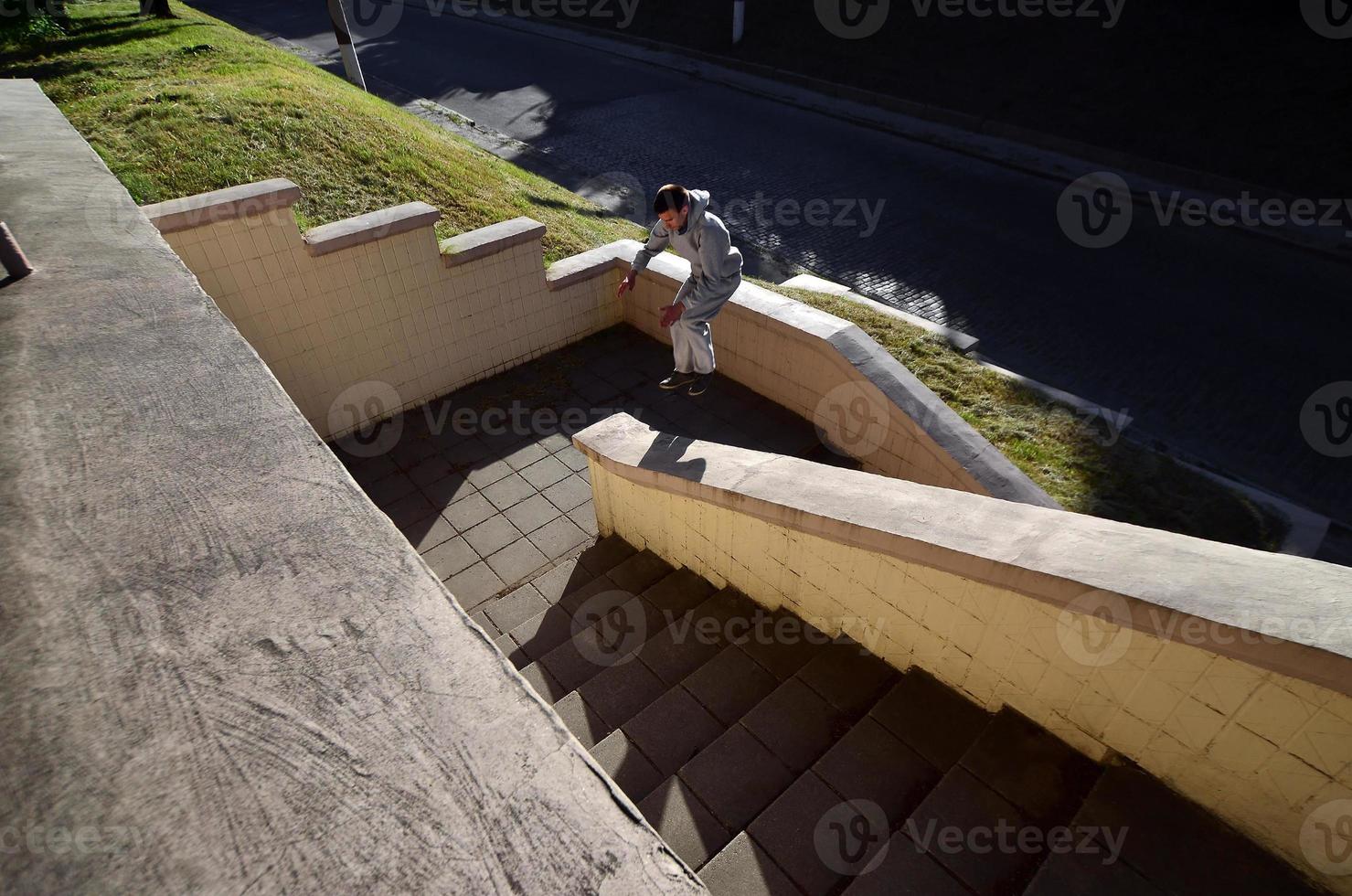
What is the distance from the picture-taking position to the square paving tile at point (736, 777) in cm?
315

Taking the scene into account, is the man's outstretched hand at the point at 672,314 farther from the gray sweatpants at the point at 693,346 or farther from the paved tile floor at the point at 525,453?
the paved tile floor at the point at 525,453

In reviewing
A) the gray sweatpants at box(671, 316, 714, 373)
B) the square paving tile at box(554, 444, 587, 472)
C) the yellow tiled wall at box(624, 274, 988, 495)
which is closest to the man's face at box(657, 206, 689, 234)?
the gray sweatpants at box(671, 316, 714, 373)

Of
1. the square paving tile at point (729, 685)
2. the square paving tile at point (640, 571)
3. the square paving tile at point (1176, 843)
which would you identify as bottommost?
the square paving tile at point (640, 571)

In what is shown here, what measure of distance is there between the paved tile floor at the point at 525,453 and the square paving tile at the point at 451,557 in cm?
1

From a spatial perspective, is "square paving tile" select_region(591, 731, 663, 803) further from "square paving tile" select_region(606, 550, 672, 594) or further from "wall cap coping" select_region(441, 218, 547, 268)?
"wall cap coping" select_region(441, 218, 547, 268)

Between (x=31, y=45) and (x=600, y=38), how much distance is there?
16.0 meters

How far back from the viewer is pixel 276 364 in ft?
19.8

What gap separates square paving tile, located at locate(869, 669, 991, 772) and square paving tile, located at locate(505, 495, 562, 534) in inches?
126

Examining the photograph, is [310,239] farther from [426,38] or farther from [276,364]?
[426,38]

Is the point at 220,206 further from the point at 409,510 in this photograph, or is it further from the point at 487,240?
the point at 409,510

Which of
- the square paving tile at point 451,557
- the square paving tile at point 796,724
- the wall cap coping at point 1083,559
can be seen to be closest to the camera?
the wall cap coping at point 1083,559

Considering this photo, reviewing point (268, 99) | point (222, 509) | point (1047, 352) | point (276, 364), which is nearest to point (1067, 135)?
point (1047, 352)

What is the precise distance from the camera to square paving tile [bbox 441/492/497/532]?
5.76m

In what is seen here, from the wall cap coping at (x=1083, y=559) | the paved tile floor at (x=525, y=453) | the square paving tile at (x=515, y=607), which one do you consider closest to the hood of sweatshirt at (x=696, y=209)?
the wall cap coping at (x=1083, y=559)
